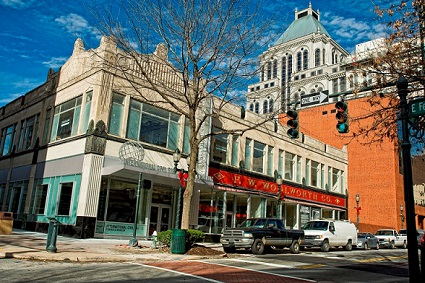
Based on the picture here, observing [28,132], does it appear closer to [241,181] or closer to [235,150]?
[235,150]

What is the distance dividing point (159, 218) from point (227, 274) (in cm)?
1382

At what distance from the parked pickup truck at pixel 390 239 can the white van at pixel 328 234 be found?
22.5ft

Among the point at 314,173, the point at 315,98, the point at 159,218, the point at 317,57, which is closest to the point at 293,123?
the point at 315,98

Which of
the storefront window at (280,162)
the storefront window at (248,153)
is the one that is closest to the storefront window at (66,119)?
the storefront window at (248,153)

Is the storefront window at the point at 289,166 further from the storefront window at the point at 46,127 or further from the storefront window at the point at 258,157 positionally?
the storefront window at the point at 46,127

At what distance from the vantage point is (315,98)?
13.8 m

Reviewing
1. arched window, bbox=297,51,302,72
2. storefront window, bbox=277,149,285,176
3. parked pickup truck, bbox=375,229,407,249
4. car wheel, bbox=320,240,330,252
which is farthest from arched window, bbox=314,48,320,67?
car wheel, bbox=320,240,330,252

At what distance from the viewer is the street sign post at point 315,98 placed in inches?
523

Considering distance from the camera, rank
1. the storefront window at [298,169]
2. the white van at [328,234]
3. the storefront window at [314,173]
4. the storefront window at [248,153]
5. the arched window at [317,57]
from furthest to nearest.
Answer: the arched window at [317,57] < the storefront window at [314,173] < the storefront window at [298,169] < the storefront window at [248,153] < the white van at [328,234]

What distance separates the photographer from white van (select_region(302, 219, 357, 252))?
878 inches

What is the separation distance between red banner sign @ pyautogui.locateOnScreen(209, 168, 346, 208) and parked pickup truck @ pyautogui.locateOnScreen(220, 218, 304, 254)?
25.2 feet

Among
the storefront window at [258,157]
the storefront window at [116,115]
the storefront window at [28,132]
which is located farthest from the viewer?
the storefront window at [258,157]

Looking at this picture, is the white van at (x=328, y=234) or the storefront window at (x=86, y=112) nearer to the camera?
the storefront window at (x=86, y=112)

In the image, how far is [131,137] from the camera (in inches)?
873
